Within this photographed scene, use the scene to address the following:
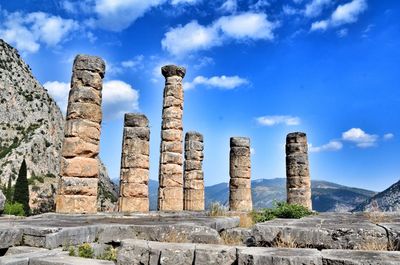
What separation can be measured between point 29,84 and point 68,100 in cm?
7630

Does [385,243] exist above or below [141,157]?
below

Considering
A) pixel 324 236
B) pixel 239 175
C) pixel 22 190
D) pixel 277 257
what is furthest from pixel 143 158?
pixel 22 190

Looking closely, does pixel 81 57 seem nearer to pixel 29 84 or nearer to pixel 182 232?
pixel 182 232

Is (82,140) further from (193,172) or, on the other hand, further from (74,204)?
(193,172)

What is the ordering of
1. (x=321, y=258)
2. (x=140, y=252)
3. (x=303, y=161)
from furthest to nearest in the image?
(x=303, y=161) < (x=140, y=252) < (x=321, y=258)

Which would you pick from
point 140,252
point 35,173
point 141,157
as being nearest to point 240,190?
point 141,157

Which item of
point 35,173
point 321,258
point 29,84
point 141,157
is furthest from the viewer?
point 29,84

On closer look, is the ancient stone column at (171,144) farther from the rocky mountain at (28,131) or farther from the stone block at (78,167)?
the rocky mountain at (28,131)

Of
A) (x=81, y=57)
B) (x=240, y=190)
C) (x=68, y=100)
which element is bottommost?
(x=240, y=190)

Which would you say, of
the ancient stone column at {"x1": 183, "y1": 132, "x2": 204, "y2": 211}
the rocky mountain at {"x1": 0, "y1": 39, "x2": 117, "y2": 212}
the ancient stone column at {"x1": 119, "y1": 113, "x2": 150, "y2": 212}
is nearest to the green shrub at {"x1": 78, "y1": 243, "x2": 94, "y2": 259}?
the ancient stone column at {"x1": 119, "y1": 113, "x2": 150, "y2": 212}

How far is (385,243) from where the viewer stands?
17.8 feet

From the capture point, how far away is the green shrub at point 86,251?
17.4ft

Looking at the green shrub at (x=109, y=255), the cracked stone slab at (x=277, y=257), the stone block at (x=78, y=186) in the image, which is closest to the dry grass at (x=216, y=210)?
the stone block at (x=78, y=186)

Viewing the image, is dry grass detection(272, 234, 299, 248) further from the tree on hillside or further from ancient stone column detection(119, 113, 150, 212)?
the tree on hillside
